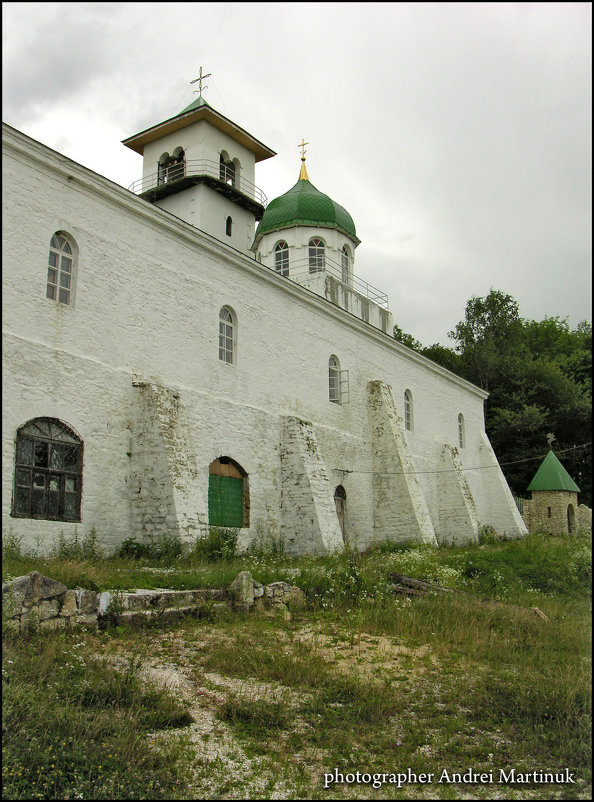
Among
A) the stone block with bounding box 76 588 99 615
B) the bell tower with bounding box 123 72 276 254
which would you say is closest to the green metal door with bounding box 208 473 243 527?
the stone block with bounding box 76 588 99 615

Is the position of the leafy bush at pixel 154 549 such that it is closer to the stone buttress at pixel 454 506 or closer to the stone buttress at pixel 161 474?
the stone buttress at pixel 161 474

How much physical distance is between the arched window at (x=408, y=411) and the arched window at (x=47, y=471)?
53.6 ft

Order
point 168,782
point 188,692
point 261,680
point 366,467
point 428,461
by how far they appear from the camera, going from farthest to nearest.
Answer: point 428,461, point 366,467, point 261,680, point 188,692, point 168,782

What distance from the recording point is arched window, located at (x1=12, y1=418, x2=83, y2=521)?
1336cm

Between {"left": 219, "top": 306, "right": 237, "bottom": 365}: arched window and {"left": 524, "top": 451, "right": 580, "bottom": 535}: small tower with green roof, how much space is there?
60.2 feet

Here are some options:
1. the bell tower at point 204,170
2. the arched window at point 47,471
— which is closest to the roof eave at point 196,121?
the bell tower at point 204,170

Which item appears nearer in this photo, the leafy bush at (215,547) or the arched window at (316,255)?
the leafy bush at (215,547)

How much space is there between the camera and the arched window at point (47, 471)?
43.8ft

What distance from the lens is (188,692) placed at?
7.68 metres

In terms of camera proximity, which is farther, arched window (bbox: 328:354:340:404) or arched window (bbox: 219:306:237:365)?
arched window (bbox: 328:354:340:404)

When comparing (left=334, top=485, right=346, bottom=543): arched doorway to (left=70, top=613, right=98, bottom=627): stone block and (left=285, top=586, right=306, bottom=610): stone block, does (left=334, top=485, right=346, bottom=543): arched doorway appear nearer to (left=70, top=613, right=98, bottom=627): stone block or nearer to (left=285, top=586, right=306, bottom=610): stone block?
(left=285, top=586, right=306, bottom=610): stone block

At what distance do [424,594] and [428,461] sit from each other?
16.7 m

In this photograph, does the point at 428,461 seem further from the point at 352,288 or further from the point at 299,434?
the point at 299,434

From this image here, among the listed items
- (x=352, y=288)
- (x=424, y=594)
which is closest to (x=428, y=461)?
(x=352, y=288)
